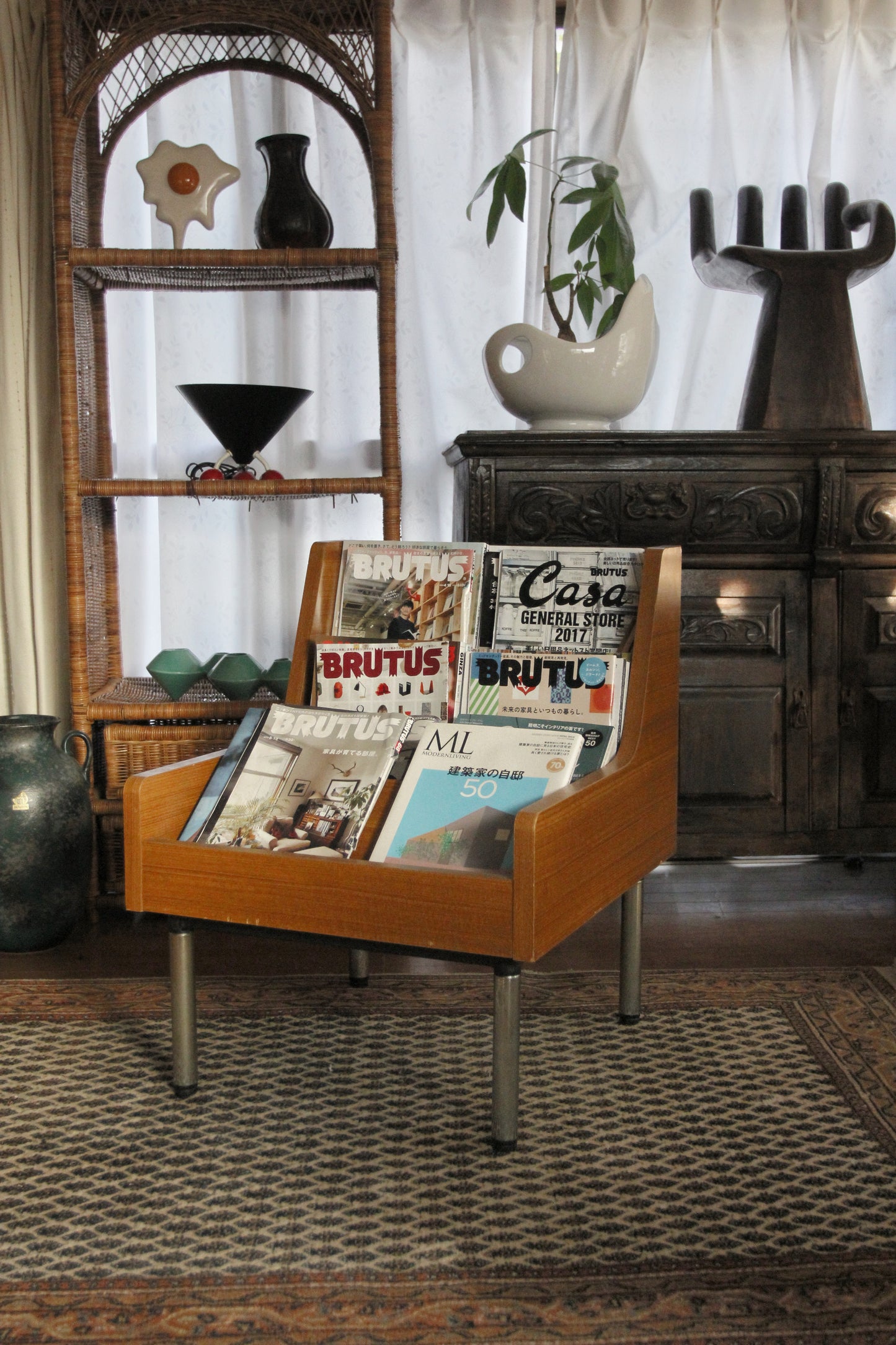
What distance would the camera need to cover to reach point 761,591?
2580mm

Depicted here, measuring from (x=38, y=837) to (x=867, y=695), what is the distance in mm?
1735

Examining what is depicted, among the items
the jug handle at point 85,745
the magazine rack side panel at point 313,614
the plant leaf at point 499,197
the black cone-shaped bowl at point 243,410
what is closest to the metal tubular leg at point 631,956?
the magazine rack side panel at point 313,614

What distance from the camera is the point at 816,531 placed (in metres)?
2.57

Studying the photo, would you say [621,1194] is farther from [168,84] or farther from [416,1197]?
[168,84]

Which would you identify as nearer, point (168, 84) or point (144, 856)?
point (144, 856)

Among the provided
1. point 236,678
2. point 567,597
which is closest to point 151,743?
point 236,678

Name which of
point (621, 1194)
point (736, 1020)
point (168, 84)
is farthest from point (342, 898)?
point (168, 84)

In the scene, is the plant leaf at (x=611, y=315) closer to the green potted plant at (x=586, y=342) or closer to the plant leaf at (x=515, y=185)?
the green potted plant at (x=586, y=342)

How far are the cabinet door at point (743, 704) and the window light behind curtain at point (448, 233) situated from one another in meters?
0.65

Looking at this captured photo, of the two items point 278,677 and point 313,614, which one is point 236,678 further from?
point 313,614

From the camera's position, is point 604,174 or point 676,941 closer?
point 676,941

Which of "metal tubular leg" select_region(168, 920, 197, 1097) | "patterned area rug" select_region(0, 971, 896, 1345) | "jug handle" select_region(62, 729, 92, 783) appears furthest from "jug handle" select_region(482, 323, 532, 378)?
"metal tubular leg" select_region(168, 920, 197, 1097)

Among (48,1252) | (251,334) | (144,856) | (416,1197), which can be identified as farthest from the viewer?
(251,334)

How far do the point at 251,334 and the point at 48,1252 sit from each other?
219 cm
